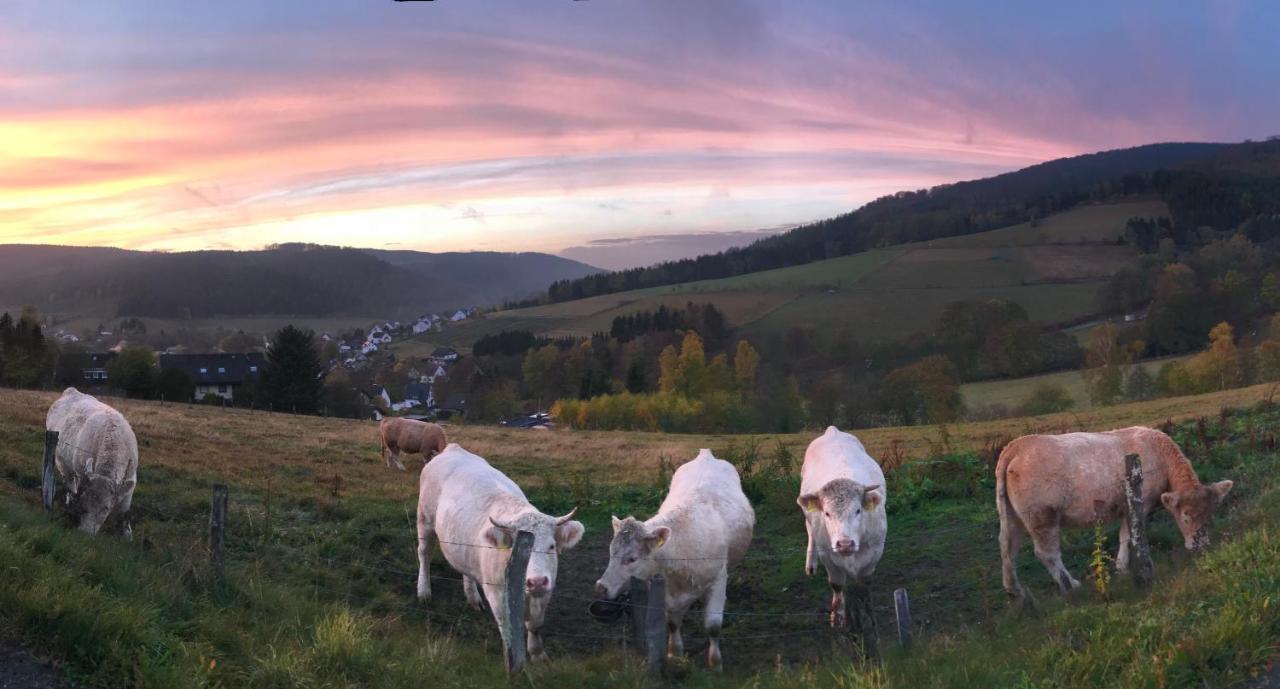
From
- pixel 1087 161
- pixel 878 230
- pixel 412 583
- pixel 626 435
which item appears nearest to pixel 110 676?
pixel 412 583

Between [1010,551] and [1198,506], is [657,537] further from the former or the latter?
[1198,506]

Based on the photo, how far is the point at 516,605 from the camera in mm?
7840

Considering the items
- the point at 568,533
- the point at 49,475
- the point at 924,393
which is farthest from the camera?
the point at 924,393

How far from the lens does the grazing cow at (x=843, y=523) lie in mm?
10109

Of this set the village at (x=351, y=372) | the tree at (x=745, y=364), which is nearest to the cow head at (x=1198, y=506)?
the village at (x=351, y=372)

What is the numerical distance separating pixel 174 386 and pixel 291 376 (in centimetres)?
761

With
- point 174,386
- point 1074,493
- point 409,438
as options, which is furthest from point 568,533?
point 174,386

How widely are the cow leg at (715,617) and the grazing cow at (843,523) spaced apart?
133 centimetres

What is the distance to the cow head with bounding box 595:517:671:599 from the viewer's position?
929cm

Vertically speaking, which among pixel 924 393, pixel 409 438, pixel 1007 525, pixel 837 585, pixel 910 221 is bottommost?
pixel 924 393

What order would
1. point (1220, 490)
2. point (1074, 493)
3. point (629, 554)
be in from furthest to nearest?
point (1074, 493) → point (1220, 490) → point (629, 554)

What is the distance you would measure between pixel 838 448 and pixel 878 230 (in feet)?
448

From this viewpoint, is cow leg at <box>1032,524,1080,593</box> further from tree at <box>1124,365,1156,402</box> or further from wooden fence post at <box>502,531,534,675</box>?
tree at <box>1124,365,1156,402</box>

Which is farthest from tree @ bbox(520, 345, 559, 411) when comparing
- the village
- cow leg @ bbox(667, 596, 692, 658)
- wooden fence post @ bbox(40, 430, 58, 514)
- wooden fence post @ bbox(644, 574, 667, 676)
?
wooden fence post @ bbox(644, 574, 667, 676)
